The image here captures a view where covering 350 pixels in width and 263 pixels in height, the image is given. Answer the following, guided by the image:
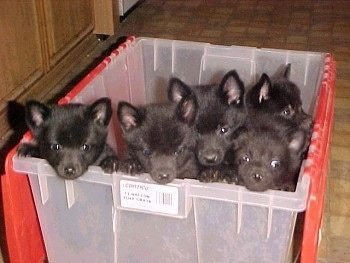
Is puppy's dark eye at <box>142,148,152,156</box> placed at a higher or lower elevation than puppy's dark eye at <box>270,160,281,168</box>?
higher

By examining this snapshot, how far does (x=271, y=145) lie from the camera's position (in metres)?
1.58

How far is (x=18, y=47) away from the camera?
8.04ft

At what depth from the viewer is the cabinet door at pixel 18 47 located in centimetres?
235

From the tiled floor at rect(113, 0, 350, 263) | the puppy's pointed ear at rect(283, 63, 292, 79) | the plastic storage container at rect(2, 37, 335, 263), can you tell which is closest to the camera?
the plastic storage container at rect(2, 37, 335, 263)

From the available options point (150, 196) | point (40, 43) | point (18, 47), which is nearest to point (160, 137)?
point (150, 196)

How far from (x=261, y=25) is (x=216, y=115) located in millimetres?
2041

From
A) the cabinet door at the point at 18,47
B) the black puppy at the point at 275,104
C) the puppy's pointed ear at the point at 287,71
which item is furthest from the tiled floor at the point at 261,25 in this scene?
the cabinet door at the point at 18,47

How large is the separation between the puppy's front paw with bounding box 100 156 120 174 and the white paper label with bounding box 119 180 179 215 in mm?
66

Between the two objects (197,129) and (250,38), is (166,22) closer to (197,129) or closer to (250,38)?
(250,38)

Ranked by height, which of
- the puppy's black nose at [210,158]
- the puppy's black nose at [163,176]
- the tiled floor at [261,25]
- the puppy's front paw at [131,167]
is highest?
the puppy's black nose at [163,176]

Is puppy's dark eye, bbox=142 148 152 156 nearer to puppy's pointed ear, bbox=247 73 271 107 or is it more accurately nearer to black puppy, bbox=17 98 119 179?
black puppy, bbox=17 98 119 179

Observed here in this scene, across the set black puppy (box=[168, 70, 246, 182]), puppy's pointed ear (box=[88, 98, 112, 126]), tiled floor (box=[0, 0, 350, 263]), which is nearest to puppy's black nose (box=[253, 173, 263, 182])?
black puppy (box=[168, 70, 246, 182])

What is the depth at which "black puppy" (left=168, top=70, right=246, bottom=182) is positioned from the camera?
160 centimetres

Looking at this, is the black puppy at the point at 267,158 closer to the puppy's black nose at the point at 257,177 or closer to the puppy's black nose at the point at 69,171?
the puppy's black nose at the point at 257,177
